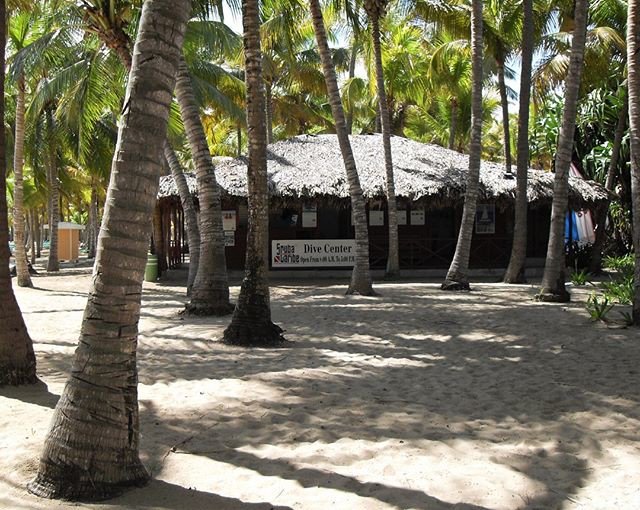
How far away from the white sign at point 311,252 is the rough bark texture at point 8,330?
44.4ft

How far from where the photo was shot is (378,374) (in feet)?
22.9

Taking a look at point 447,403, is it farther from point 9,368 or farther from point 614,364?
point 9,368

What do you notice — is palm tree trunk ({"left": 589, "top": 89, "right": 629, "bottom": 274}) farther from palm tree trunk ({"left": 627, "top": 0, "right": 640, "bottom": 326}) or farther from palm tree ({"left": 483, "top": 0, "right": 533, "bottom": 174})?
palm tree trunk ({"left": 627, "top": 0, "right": 640, "bottom": 326})

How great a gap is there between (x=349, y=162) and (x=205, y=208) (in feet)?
11.4

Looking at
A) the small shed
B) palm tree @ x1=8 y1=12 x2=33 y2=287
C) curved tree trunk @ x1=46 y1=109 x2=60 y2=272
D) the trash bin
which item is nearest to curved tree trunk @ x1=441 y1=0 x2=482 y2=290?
the trash bin

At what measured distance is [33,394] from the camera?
225 inches

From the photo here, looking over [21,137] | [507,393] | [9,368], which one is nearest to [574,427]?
[507,393]

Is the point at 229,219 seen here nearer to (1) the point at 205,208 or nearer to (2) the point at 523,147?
(2) the point at 523,147

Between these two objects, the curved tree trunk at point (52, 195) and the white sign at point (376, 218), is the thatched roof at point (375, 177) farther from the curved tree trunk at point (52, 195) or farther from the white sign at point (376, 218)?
the curved tree trunk at point (52, 195)

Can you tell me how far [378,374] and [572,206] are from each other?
49.6ft

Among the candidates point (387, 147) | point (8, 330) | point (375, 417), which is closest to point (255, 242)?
point (8, 330)

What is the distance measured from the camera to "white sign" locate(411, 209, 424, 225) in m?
20.6

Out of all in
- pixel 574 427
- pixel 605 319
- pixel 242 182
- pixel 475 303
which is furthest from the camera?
pixel 242 182

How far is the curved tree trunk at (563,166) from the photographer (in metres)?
11.4
